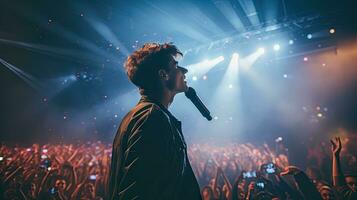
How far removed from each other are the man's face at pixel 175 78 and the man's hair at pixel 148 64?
4cm

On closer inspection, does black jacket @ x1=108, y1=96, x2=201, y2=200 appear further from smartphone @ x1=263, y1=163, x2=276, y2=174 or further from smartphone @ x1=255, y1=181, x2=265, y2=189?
smartphone @ x1=263, y1=163, x2=276, y2=174

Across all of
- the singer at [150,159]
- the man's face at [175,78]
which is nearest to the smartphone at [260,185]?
the man's face at [175,78]

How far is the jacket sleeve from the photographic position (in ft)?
4.02

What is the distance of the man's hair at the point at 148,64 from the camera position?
1776 mm

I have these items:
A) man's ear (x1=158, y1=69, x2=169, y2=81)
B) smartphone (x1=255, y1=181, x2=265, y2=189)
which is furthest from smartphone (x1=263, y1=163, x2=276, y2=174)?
man's ear (x1=158, y1=69, x2=169, y2=81)

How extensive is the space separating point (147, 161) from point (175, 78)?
2.51ft

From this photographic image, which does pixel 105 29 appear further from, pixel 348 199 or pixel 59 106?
pixel 348 199

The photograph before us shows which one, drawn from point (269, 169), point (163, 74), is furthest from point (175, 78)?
point (269, 169)

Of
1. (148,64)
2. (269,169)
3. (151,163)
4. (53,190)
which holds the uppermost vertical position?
(148,64)

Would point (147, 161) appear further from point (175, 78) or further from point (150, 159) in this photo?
Answer: point (175, 78)

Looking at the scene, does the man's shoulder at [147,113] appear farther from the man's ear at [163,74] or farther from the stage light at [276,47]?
the stage light at [276,47]

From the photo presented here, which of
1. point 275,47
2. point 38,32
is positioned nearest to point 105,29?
point 38,32

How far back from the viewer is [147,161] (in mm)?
1252

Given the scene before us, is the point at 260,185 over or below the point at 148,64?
below
